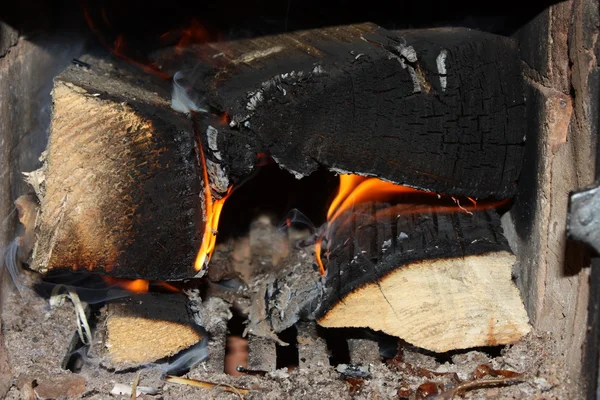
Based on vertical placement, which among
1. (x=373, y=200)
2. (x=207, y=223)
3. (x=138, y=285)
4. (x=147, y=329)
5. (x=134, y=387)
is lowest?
(x=134, y=387)

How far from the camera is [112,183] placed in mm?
1651

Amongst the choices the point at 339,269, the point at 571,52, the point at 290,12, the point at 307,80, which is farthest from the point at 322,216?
the point at 571,52

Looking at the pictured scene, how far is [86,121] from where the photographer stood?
5.41ft

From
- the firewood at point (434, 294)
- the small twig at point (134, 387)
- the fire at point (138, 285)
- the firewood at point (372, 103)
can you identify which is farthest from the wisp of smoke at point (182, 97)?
the small twig at point (134, 387)

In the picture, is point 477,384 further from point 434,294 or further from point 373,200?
point 373,200

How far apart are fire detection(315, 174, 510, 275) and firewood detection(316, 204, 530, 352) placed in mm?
137

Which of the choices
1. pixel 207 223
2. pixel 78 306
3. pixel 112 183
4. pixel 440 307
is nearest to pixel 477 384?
pixel 440 307

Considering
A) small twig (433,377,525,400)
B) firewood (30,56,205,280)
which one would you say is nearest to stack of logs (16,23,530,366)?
firewood (30,56,205,280)

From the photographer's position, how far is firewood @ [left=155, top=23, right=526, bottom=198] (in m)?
1.65

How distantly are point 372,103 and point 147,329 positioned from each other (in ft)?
2.91

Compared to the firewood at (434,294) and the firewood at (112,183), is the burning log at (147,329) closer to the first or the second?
the firewood at (112,183)

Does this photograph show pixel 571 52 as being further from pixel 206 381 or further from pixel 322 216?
pixel 206 381

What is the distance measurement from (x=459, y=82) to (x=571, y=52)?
0.27 metres

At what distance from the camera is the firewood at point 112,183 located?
1645 mm
